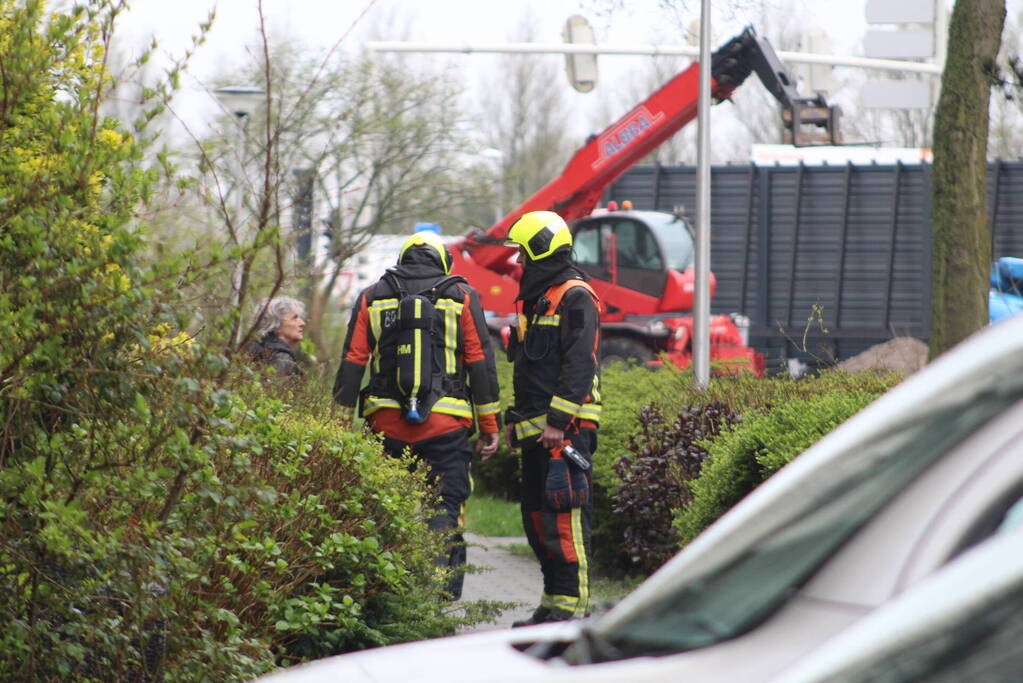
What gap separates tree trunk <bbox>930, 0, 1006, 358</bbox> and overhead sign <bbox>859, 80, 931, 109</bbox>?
5.70m

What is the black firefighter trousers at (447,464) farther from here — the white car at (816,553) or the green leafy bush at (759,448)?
the white car at (816,553)

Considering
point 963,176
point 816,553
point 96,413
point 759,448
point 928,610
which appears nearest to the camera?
point 928,610

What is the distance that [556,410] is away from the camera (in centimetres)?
625

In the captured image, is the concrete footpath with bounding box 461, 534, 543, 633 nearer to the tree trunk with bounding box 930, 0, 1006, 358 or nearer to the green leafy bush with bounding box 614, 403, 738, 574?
the green leafy bush with bounding box 614, 403, 738, 574

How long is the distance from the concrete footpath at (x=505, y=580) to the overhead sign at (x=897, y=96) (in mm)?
5876

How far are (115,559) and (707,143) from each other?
7.36 metres

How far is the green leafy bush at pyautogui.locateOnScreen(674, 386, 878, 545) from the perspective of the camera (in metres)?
5.23

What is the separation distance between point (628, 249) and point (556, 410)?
1110cm

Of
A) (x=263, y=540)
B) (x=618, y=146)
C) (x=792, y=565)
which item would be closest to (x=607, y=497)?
(x=263, y=540)

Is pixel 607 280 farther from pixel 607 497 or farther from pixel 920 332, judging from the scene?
pixel 607 497

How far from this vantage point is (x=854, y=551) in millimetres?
1376

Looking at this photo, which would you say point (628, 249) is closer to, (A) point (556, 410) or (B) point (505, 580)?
(B) point (505, 580)

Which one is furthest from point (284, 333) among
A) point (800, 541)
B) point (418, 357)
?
point (800, 541)

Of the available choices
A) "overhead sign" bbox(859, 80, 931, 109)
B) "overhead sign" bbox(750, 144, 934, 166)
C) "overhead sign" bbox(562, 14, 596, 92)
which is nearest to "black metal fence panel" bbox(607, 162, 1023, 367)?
"overhead sign" bbox(750, 144, 934, 166)
